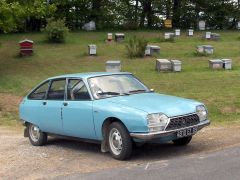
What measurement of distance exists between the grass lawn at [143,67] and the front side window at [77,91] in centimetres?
508

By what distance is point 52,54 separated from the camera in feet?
97.3

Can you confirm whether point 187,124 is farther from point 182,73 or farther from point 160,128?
point 182,73

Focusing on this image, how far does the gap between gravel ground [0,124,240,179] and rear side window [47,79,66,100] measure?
1080 mm

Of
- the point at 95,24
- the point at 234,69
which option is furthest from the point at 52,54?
the point at 95,24

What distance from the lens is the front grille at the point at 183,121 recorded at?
8586 mm

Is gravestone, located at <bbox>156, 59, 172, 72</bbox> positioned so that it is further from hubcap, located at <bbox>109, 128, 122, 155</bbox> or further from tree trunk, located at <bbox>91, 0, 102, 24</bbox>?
tree trunk, located at <bbox>91, 0, 102, 24</bbox>

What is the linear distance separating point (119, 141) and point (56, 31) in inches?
975

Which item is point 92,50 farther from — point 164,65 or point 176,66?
point 176,66

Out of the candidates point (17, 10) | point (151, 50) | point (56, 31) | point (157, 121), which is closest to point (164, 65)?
point (151, 50)

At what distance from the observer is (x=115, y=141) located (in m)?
8.95

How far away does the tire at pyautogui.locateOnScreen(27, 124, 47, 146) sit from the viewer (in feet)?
35.8

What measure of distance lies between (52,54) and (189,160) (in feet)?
72.8

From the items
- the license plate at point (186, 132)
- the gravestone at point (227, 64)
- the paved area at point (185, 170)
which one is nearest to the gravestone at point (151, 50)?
the gravestone at point (227, 64)

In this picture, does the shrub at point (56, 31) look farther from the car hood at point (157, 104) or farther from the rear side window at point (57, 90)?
the car hood at point (157, 104)
